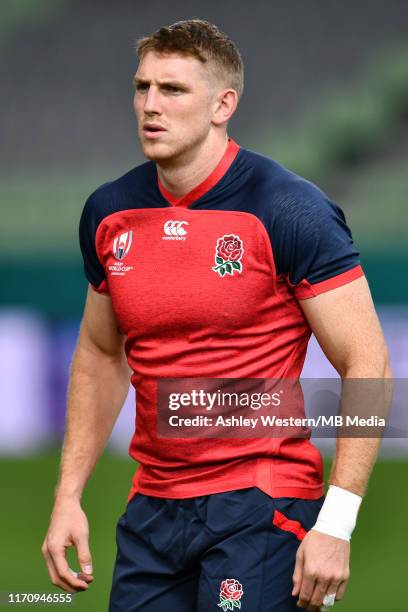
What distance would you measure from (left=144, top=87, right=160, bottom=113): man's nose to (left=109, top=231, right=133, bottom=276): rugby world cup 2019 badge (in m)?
0.34

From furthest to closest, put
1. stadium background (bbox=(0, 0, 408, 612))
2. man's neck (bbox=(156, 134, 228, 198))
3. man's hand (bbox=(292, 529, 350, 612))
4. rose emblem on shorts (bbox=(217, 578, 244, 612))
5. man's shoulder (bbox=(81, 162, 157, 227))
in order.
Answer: stadium background (bbox=(0, 0, 408, 612)), man's shoulder (bbox=(81, 162, 157, 227)), man's neck (bbox=(156, 134, 228, 198)), rose emblem on shorts (bbox=(217, 578, 244, 612)), man's hand (bbox=(292, 529, 350, 612))

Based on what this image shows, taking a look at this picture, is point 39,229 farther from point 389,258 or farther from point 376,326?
point 376,326

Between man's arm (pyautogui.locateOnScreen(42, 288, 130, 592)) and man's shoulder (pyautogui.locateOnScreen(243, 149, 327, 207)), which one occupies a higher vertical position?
man's shoulder (pyautogui.locateOnScreen(243, 149, 327, 207))

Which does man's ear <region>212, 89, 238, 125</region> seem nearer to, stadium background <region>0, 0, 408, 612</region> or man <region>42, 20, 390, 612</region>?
man <region>42, 20, 390, 612</region>

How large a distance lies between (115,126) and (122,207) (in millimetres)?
9043

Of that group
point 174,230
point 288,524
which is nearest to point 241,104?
point 174,230

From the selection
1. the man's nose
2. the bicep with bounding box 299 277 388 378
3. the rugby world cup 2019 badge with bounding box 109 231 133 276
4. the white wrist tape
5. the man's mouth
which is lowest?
the white wrist tape

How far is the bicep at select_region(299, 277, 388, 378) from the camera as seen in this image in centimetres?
298

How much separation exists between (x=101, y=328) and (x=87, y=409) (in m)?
0.23

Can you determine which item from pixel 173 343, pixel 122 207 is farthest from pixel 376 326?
pixel 122 207

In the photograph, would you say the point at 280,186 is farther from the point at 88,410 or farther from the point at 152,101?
the point at 88,410

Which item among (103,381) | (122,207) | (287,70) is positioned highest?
(287,70)

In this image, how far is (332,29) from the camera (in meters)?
12.4

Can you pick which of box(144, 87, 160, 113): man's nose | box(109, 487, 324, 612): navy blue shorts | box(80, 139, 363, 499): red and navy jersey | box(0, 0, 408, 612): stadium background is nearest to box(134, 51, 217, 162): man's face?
box(144, 87, 160, 113): man's nose
